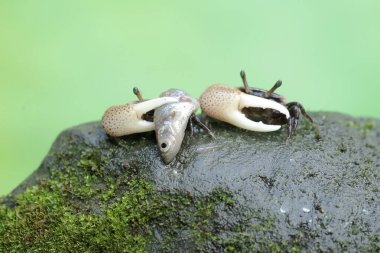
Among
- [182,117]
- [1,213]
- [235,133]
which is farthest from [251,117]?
[1,213]

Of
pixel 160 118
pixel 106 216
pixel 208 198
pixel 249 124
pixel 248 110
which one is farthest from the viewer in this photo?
pixel 248 110

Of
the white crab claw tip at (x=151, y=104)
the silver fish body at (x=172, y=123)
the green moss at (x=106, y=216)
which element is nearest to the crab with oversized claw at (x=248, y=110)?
the silver fish body at (x=172, y=123)

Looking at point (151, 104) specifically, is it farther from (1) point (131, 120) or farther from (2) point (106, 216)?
(2) point (106, 216)

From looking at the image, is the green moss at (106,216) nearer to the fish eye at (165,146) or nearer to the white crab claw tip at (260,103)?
the fish eye at (165,146)

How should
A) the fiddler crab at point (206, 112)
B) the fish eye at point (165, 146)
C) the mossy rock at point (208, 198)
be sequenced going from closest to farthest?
1. the mossy rock at point (208, 198)
2. the fish eye at point (165, 146)
3. the fiddler crab at point (206, 112)

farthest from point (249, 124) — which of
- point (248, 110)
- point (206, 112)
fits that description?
point (206, 112)
